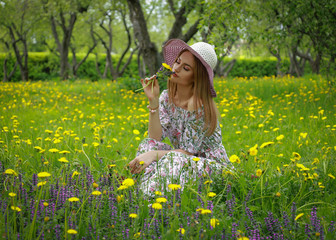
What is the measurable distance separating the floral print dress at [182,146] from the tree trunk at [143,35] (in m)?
5.03

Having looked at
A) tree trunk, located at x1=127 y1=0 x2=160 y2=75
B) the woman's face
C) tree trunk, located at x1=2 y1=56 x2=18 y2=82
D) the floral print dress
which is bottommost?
tree trunk, located at x1=2 y1=56 x2=18 y2=82

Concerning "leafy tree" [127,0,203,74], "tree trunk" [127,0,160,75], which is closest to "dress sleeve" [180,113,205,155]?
"tree trunk" [127,0,160,75]

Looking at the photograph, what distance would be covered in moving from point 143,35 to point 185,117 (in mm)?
5659

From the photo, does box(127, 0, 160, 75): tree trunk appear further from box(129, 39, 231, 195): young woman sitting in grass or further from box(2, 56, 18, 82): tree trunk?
box(2, 56, 18, 82): tree trunk

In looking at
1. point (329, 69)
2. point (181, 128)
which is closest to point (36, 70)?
point (329, 69)

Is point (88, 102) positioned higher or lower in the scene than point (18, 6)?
lower

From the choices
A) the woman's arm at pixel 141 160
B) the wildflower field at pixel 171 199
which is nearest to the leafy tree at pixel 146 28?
the wildflower field at pixel 171 199

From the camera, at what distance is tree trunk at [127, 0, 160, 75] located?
7598mm

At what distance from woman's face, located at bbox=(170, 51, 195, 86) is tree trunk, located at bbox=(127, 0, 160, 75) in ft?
17.1

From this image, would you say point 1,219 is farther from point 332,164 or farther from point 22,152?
point 332,164

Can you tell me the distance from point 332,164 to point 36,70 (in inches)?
817

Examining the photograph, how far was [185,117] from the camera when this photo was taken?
8.54 ft

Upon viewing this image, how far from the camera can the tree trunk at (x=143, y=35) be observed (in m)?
7.60

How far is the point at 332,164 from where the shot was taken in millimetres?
2572
